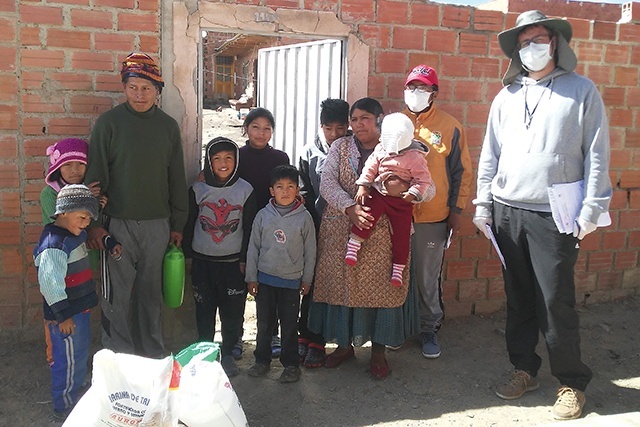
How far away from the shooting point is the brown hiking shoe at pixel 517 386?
137 inches

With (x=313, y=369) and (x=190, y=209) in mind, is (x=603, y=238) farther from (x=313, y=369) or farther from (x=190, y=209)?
(x=190, y=209)

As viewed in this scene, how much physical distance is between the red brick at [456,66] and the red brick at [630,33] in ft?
4.31

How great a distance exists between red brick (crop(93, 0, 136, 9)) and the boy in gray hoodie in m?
1.43

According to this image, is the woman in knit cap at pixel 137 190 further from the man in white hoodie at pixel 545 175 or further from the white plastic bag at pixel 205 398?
the man in white hoodie at pixel 545 175

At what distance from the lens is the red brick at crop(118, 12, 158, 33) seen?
3.77 m

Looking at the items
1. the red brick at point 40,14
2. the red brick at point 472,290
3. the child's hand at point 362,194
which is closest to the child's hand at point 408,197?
the child's hand at point 362,194

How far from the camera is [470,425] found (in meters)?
3.24

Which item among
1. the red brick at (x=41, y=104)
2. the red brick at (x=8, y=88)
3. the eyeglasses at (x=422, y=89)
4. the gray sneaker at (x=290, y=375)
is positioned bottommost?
the gray sneaker at (x=290, y=375)

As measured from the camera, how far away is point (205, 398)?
95.5 inches

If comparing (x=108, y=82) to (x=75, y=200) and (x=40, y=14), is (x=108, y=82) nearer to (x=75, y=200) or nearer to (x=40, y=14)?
(x=40, y=14)

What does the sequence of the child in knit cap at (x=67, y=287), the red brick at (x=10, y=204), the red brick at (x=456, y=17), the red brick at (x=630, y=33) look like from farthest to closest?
1. the red brick at (x=630, y=33)
2. the red brick at (x=456, y=17)
3. the red brick at (x=10, y=204)
4. the child in knit cap at (x=67, y=287)

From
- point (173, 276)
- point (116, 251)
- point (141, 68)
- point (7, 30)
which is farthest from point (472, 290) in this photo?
point (7, 30)

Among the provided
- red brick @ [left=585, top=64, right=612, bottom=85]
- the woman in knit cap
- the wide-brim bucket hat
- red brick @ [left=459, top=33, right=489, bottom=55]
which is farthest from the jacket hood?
red brick @ [left=585, top=64, right=612, bottom=85]

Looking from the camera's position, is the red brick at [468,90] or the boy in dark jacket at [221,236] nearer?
the boy in dark jacket at [221,236]
